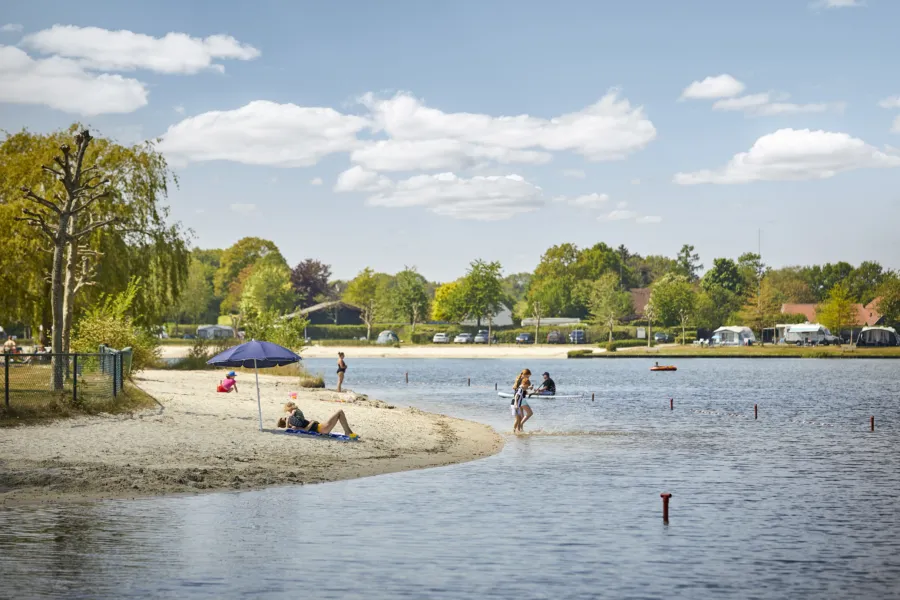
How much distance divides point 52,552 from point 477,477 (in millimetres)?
11670

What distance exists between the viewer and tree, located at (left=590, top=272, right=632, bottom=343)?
14950 centimetres

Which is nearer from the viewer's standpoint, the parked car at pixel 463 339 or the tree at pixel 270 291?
the parked car at pixel 463 339

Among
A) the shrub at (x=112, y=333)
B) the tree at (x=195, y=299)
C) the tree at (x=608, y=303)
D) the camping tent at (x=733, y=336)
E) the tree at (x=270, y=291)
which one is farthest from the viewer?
the tree at (x=195, y=299)

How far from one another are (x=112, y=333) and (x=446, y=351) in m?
82.6

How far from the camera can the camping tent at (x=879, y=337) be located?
449ft

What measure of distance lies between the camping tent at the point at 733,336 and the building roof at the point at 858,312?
12050mm

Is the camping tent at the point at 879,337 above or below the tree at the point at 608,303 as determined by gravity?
below

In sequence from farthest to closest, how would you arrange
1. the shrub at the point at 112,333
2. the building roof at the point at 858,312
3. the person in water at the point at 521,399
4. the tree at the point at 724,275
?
the tree at the point at 724,275
the building roof at the point at 858,312
the shrub at the point at 112,333
the person in water at the point at 521,399

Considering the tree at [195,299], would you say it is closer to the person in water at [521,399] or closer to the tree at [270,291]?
the tree at [270,291]

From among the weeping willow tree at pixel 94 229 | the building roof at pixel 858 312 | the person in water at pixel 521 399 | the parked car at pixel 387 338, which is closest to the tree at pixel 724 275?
the building roof at pixel 858 312

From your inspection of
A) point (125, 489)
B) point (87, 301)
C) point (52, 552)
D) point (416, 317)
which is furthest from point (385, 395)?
point (416, 317)

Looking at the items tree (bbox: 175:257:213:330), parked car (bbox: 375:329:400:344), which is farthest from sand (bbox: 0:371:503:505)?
tree (bbox: 175:257:213:330)

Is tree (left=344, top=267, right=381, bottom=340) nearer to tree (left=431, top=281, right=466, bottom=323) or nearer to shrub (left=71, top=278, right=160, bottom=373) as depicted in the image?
tree (left=431, top=281, right=466, bottom=323)

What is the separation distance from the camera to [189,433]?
27.6 m
